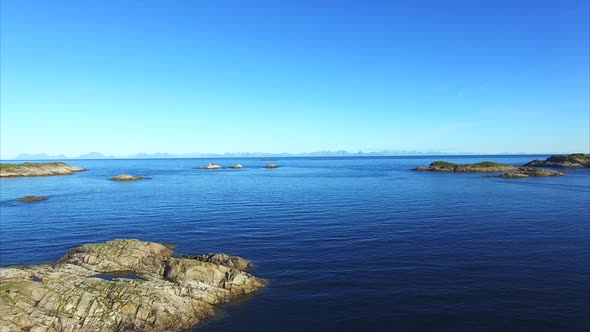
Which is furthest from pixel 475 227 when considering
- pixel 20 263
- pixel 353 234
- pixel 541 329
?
pixel 20 263

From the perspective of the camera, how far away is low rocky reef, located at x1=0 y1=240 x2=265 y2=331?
1931cm

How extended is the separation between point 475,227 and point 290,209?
26.6m

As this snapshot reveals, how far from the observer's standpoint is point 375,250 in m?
33.5

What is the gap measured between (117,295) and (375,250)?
→ 71.3ft

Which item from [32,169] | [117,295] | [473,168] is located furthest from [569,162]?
[32,169]

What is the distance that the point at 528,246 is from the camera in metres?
34.1

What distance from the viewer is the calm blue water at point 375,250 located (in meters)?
21.1

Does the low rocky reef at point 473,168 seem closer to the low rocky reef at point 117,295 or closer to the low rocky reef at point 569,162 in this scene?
the low rocky reef at point 569,162

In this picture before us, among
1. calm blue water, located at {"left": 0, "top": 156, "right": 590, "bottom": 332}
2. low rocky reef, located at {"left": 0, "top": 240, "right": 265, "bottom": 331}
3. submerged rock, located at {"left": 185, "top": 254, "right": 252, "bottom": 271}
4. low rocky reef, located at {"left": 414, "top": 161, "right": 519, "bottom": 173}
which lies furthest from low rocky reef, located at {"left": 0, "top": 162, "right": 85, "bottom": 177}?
low rocky reef, located at {"left": 414, "top": 161, "right": 519, "bottom": 173}

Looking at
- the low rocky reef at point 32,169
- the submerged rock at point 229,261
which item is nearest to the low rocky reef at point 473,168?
the submerged rock at point 229,261

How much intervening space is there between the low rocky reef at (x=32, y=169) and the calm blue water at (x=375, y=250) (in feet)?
342

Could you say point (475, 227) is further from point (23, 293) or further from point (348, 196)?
point (23, 293)

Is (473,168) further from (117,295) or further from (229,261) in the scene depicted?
(117,295)

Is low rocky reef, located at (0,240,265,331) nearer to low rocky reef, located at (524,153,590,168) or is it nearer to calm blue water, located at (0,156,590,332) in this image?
calm blue water, located at (0,156,590,332)
